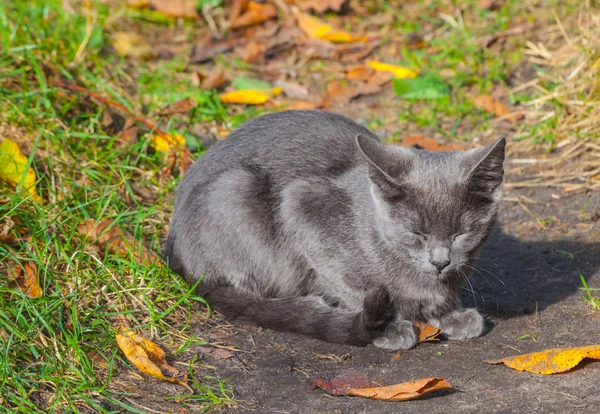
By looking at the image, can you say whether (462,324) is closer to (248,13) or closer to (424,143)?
(424,143)

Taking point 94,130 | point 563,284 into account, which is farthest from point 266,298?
point 94,130

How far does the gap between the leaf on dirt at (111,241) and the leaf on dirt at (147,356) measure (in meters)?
0.55

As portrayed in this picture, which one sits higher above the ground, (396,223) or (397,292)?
(396,223)

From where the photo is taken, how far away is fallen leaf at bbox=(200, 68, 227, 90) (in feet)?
18.7

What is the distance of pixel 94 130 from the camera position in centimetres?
473

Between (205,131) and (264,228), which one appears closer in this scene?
(264,228)

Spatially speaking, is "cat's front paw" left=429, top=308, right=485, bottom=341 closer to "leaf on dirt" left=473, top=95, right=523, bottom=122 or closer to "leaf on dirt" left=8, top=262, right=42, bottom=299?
"leaf on dirt" left=8, top=262, right=42, bottom=299

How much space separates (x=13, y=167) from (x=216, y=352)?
1.60m

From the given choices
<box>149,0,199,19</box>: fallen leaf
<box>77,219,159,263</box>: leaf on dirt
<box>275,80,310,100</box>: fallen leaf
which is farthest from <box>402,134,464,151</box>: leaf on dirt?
<box>149,0,199,19</box>: fallen leaf

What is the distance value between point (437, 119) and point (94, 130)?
2.44 meters

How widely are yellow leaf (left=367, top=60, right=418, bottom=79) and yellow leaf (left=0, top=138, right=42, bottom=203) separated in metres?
3.04

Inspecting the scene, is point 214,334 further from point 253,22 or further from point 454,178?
point 253,22

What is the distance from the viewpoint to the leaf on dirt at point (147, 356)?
3.06 meters

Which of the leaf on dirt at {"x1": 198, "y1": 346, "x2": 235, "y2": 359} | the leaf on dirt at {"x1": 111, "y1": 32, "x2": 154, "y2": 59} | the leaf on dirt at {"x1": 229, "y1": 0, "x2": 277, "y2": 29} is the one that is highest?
the leaf on dirt at {"x1": 229, "y1": 0, "x2": 277, "y2": 29}
